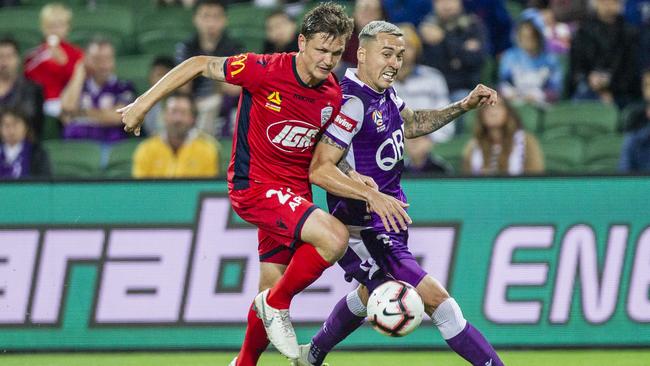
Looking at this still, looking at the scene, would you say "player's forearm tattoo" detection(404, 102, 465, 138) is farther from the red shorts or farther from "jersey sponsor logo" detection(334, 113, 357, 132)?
the red shorts

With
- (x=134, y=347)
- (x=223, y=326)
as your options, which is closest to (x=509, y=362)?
(x=223, y=326)

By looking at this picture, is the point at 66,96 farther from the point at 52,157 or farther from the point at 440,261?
the point at 440,261

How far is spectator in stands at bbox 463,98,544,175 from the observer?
412 inches

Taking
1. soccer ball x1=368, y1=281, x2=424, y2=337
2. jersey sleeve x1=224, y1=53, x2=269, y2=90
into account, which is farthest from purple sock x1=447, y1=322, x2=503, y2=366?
jersey sleeve x1=224, y1=53, x2=269, y2=90

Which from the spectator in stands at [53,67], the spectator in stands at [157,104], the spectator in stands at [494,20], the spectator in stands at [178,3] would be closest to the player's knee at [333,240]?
the spectator in stands at [157,104]

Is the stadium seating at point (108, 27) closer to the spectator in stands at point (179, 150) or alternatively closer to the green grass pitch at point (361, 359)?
the spectator in stands at point (179, 150)

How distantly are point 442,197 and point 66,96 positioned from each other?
4.49 meters

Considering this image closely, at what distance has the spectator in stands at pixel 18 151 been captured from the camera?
34.7 ft

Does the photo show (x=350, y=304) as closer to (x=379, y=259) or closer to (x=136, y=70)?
(x=379, y=259)

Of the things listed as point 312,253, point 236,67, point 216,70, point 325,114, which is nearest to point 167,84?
point 216,70

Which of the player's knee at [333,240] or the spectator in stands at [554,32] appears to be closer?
the player's knee at [333,240]

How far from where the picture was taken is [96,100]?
11.7m

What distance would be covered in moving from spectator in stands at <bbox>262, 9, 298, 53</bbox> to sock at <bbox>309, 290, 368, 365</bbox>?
4854mm

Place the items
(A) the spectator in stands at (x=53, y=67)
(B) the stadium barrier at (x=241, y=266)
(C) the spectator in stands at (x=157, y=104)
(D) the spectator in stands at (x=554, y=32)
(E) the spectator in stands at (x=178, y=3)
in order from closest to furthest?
(B) the stadium barrier at (x=241, y=266), (C) the spectator in stands at (x=157, y=104), (A) the spectator in stands at (x=53, y=67), (D) the spectator in stands at (x=554, y=32), (E) the spectator in stands at (x=178, y=3)
